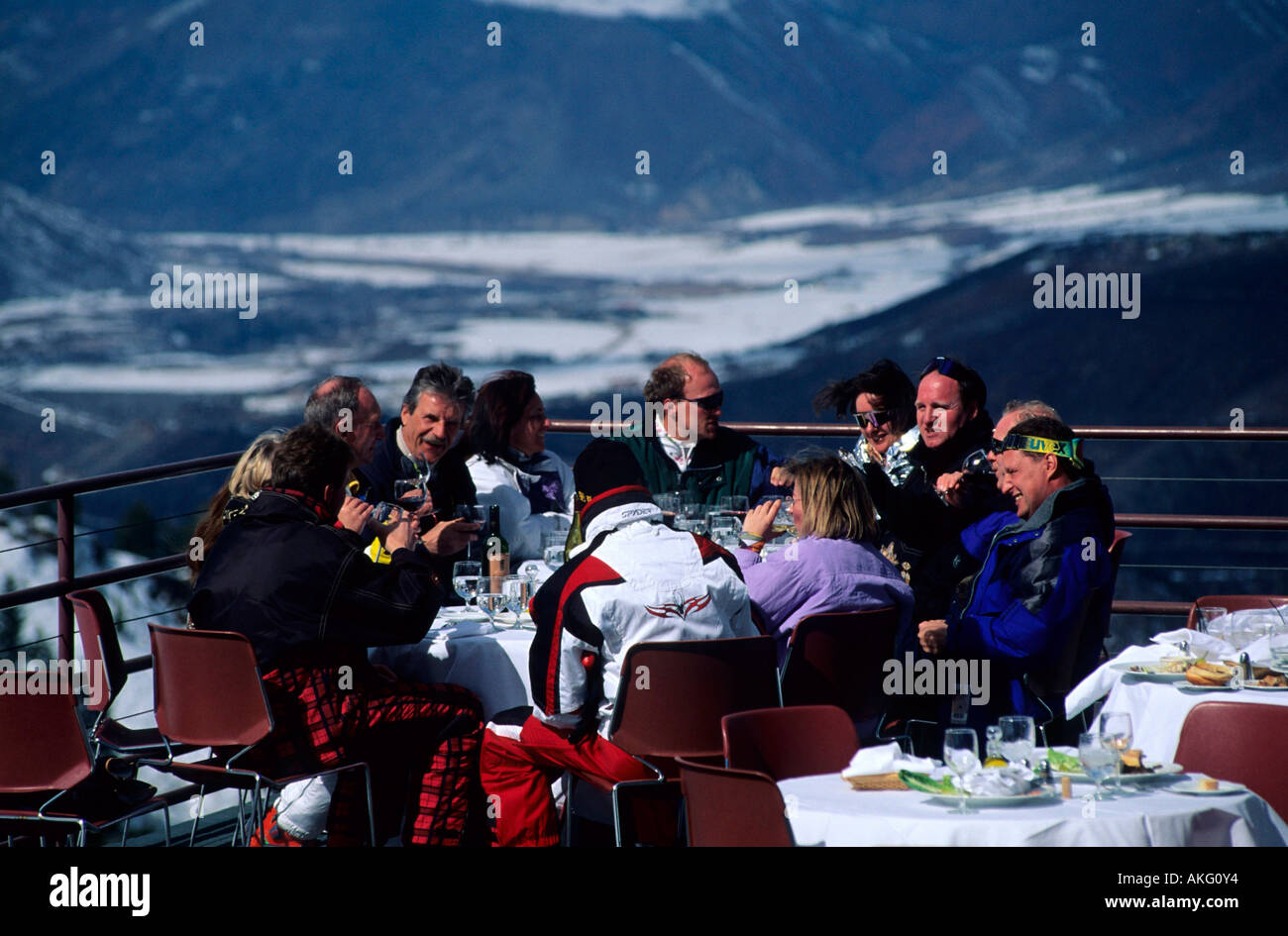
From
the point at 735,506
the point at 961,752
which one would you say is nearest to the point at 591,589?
the point at 961,752

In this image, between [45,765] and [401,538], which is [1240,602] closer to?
[401,538]

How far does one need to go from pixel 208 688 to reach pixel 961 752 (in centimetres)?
176

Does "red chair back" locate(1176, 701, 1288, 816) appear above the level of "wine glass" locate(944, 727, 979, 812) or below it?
below

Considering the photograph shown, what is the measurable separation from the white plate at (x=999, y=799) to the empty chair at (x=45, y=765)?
1.85 meters

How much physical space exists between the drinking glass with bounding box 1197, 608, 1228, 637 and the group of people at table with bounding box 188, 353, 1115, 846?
0.88 feet

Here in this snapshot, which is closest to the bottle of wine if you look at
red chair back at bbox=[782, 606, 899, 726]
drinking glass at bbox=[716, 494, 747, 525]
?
drinking glass at bbox=[716, 494, 747, 525]

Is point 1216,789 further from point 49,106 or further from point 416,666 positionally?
point 49,106

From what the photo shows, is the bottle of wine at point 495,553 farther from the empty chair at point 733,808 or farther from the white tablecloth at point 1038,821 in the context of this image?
the white tablecloth at point 1038,821

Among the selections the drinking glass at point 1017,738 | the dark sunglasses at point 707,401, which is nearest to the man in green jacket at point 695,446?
the dark sunglasses at point 707,401

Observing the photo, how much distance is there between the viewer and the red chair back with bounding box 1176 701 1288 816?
2604mm

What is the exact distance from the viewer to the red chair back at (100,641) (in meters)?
3.21

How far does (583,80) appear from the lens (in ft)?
96.7

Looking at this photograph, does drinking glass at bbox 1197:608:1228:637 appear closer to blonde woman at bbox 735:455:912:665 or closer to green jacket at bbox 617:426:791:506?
blonde woman at bbox 735:455:912:665
